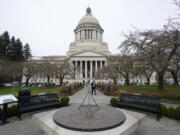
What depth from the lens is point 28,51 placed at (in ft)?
234

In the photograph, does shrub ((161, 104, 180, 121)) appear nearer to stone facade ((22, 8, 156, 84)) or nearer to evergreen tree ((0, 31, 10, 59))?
stone facade ((22, 8, 156, 84))

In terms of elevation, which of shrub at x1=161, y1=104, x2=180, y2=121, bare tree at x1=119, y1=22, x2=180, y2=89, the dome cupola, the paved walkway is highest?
the dome cupola

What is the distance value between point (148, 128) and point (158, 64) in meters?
9.00

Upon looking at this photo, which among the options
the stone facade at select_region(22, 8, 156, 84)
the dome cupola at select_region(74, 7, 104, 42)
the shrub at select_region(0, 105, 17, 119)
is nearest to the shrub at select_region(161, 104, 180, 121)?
the shrub at select_region(0, 105, 17, 119)

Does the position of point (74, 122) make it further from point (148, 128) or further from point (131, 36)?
point (131, 36)

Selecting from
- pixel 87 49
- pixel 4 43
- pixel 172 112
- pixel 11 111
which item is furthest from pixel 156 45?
pixel 4 43

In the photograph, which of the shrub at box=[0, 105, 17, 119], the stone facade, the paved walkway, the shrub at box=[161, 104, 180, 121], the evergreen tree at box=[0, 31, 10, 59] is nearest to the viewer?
the paved walkway

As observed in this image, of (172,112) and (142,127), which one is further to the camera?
(172,112)

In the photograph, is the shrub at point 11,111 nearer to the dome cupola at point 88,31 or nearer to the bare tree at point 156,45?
the bare tree at point 156,45

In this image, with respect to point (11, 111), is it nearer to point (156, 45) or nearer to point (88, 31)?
point (156, 45)

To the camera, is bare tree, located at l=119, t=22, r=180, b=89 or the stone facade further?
the stone facade

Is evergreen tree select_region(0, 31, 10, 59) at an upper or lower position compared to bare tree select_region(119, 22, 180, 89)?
upper

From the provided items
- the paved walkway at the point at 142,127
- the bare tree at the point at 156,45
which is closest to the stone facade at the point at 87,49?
the bare tree at the point at 156,45

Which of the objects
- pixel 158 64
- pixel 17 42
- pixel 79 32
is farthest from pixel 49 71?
pixel 79 32
